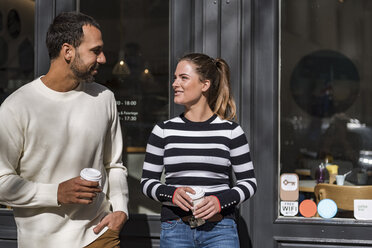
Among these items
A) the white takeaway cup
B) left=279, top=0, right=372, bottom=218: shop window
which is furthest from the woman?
left=279, top=0, right=372, bottom=218: shop window

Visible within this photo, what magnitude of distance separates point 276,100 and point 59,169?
2.02 meters

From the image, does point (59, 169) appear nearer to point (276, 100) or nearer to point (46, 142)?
point (46, 142)

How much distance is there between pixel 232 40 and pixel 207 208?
1797 mm

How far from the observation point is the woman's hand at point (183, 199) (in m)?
2.71

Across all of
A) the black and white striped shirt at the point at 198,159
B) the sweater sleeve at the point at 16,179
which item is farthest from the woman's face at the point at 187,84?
the sweater sleeve at the point at 16,179

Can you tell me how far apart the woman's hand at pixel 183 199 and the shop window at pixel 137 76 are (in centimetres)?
166

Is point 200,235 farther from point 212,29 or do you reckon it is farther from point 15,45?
point 15,45

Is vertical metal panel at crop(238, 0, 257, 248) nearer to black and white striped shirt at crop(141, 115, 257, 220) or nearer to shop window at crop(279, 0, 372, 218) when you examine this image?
shop window at crop(279, 0, 372, 218)

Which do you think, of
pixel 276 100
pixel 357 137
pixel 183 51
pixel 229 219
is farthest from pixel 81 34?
pixel 357 137

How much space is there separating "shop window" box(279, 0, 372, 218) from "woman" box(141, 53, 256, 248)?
51.0 inches

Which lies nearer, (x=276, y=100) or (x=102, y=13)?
(x=276, y=100)

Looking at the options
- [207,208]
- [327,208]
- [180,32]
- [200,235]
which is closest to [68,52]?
[207,208]

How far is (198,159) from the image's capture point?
298cm

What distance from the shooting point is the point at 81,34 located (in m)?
2.78
